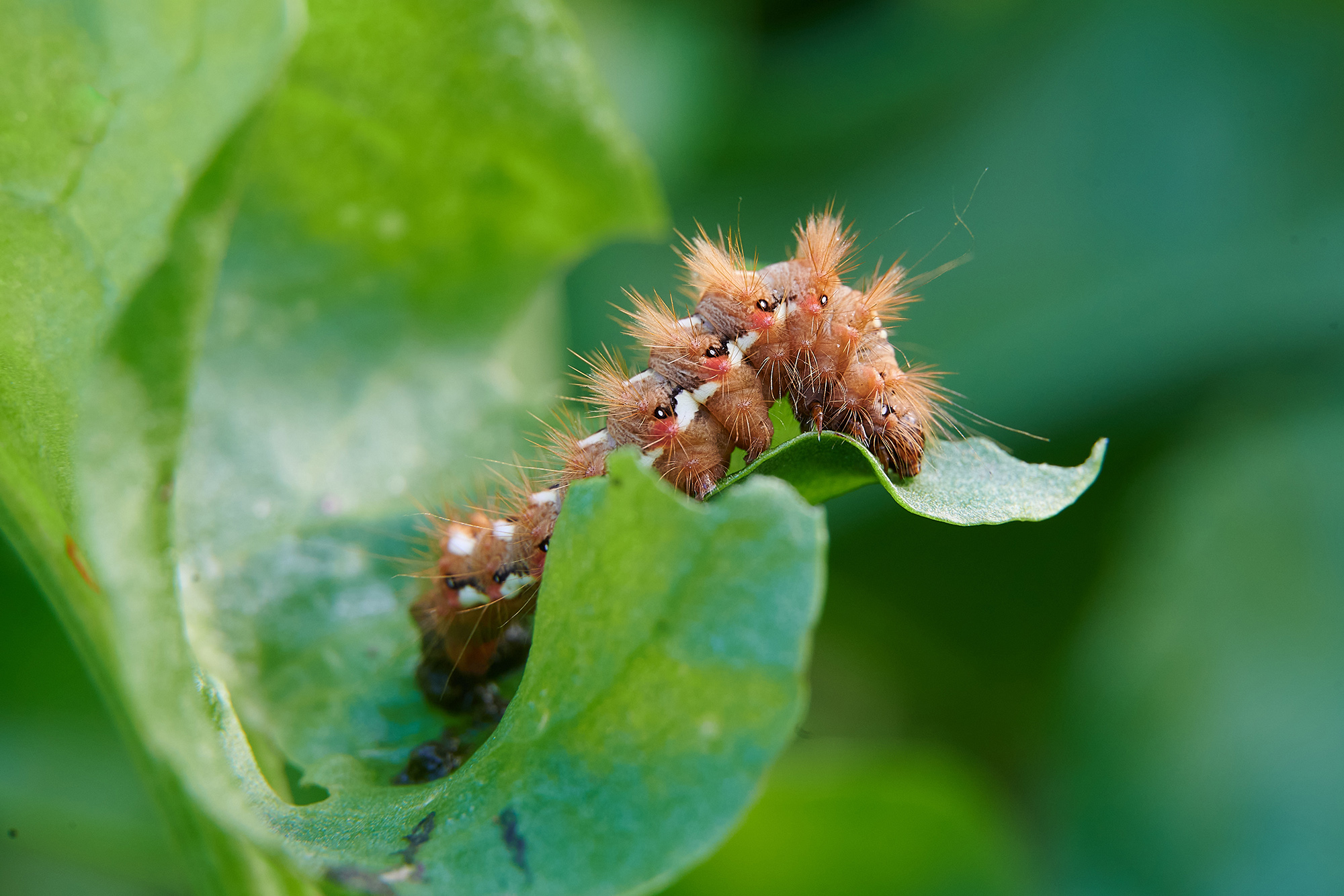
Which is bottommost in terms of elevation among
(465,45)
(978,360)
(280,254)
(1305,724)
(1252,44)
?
(1305,724)

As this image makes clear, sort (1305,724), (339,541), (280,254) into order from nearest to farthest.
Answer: (339,541) → (280,254) → (1305,724)

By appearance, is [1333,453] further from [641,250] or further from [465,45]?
[465,45]

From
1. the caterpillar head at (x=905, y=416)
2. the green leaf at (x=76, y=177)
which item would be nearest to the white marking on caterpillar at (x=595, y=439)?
the caterpillar head at (x=905, y=416)

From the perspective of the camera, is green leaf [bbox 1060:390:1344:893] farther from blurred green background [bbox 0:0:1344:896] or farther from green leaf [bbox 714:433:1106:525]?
green leaf [bbox 714:433:1106:525]

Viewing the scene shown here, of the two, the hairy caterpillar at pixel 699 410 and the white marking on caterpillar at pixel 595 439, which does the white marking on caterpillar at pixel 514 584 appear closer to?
the hairy caterpillar at pixel 699 410

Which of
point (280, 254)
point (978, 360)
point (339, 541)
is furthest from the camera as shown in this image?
point (978, 360)

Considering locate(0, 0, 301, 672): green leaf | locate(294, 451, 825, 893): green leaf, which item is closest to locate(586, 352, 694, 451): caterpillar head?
locate(294, 451, 825, 893): green leaf

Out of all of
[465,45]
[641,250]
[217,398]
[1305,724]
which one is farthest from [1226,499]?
[217,398]
